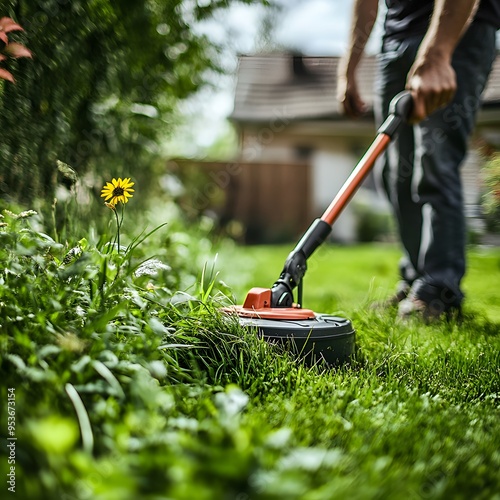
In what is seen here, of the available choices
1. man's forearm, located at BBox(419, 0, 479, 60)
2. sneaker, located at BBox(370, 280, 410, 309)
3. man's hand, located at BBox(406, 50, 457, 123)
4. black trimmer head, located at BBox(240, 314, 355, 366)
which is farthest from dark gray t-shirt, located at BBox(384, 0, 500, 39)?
black trimmer head, located at BBox(240, 314, 355, 366)

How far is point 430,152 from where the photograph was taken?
9.52 feet

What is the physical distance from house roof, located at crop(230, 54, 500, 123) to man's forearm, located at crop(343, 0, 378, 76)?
29.0 ft

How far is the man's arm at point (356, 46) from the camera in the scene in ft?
10.6

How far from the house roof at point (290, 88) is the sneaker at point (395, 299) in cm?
916

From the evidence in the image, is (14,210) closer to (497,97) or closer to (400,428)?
(400,428)

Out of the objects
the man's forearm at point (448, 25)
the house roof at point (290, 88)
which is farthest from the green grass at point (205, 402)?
the house roof at point (290, 88)

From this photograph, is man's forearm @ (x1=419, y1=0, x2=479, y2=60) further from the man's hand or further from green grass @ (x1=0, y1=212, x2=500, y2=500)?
green grass @ (x1=0, y1=212, x2=500, y2=500)

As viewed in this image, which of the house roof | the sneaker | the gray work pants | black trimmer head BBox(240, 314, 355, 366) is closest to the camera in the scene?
black trimmer head BBox(240, 314, 355, 366)

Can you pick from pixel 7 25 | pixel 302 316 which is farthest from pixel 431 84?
pixel 7 25

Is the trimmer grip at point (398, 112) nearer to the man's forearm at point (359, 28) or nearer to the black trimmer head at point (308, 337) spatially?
the man's forearm at point (359, 28)

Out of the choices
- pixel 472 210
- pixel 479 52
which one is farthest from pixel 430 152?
pixel 472 210

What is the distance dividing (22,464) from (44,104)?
6.03ft

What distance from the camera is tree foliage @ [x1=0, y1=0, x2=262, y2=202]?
7.81ft

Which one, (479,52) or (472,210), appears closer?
(479,52)
